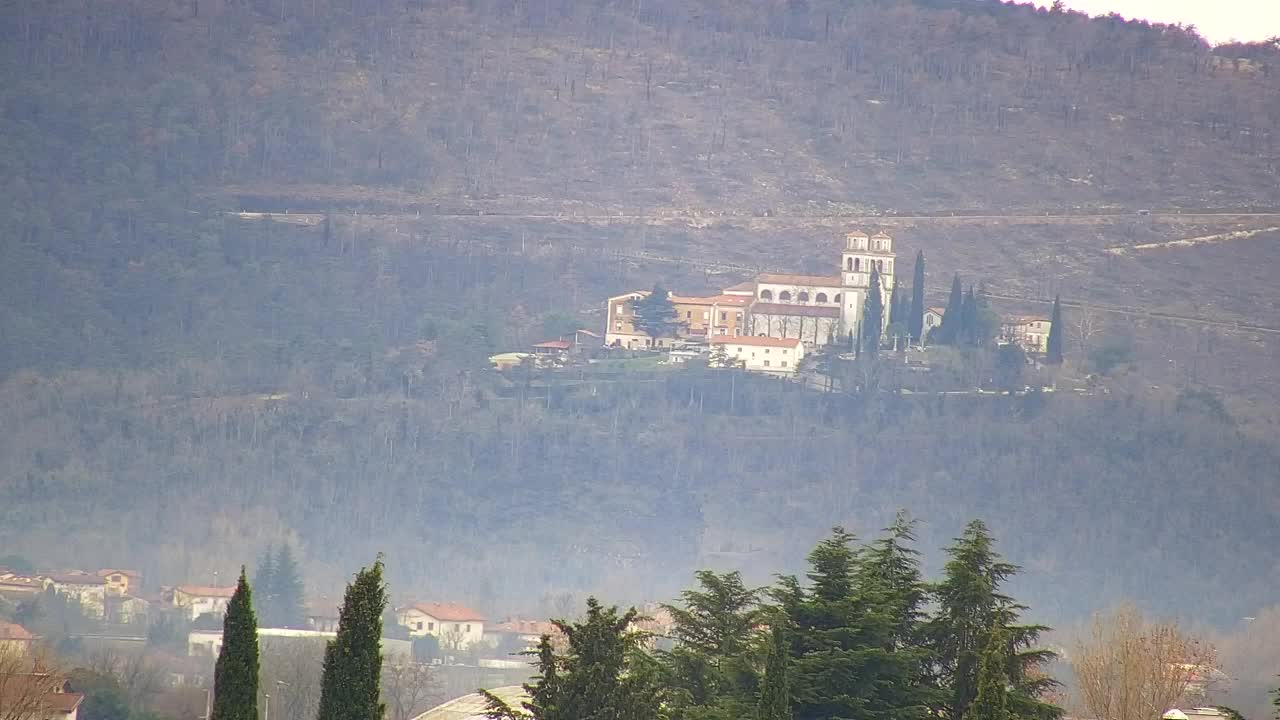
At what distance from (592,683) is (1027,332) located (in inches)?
6429

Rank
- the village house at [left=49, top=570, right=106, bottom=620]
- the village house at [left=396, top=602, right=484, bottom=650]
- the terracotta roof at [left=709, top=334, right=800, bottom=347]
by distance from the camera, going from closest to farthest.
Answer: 1. the village house at [left=396, top=602, right=484, bottom=650]
2. the village house at [left=49, top=570, right=106, bottom=620]
3. the terracotta roof at [left=709, top=334, right=800, bottom=347]

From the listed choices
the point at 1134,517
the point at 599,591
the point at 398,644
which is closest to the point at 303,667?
the point at 398,644

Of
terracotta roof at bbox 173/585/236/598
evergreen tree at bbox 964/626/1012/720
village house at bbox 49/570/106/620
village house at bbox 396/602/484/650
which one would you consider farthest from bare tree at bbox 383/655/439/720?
evergreen tree at bbox 964/626/1012/720

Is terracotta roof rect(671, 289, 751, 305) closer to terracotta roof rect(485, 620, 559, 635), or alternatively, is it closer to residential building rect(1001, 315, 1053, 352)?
residential building rect(1001, 315, 1053, 352)

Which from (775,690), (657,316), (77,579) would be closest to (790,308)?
(657,316)

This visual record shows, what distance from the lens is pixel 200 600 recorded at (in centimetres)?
11631

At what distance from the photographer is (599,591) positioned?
464ft

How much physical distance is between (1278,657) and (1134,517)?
58284 mm

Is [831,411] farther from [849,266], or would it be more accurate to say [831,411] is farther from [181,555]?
[181,555]

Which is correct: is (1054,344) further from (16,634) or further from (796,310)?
(16,634)

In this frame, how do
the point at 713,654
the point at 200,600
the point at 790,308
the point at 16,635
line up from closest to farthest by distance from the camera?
1. the point at 713,654
2. the point at 16,635
3. the point at 200,600
4. the point at 790,308

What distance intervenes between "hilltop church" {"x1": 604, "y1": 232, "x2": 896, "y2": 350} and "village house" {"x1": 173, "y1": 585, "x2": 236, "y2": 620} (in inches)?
2789

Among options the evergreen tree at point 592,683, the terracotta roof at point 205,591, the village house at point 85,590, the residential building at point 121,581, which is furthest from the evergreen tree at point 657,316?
the evergreen tree at point 592,683

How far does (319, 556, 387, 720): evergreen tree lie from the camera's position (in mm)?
28172
